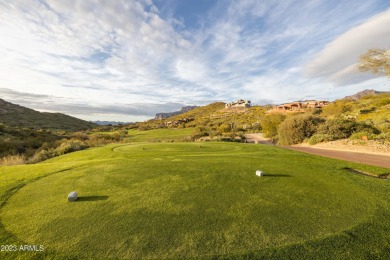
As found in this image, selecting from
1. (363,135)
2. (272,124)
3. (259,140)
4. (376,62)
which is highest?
(376,62)

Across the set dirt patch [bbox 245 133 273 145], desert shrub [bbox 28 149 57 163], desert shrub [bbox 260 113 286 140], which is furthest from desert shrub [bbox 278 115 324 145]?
desert shrub [bbox 28 149 57 163]

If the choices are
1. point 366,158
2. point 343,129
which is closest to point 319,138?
point 343,129

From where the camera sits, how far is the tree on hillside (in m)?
19.8

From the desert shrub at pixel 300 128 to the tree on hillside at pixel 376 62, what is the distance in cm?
707

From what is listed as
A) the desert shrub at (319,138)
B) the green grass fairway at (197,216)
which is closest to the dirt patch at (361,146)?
the desert shrub at (319,138)

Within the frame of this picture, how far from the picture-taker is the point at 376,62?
20.1 meters

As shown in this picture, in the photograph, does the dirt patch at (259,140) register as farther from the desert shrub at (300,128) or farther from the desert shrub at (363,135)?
the desert shrub at (363,135)

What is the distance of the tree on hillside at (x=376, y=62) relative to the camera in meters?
19.8

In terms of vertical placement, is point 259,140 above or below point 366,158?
below

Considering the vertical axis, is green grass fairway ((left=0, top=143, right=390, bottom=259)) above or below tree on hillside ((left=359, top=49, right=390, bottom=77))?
below

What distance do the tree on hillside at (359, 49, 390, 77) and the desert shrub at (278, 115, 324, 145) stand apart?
7075 mm

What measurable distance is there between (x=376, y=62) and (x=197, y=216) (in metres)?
26.4

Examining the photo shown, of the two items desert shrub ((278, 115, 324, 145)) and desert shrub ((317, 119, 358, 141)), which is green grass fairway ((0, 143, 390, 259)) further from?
desert shrub ((278, 115, 324, 145))

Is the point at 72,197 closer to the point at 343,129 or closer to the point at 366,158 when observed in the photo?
the point at 366,158
